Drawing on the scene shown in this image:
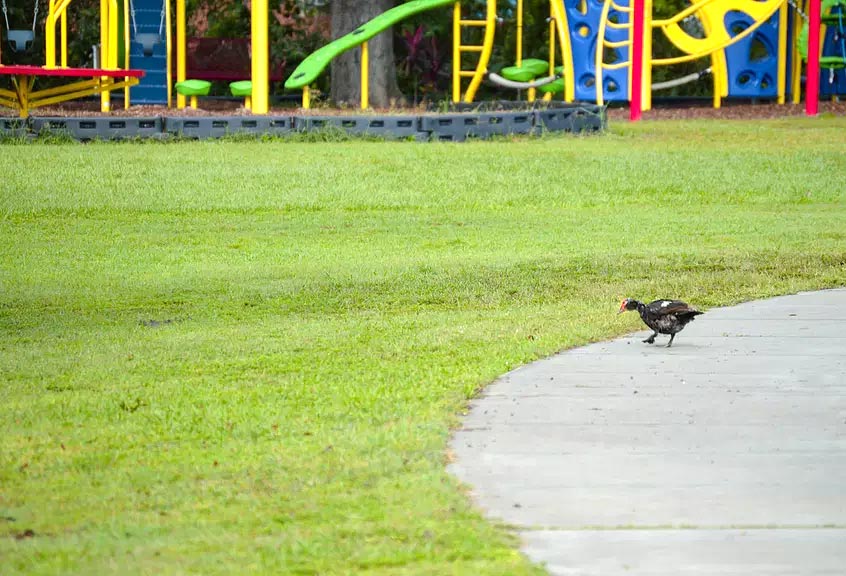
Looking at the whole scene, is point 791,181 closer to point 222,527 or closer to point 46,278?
point 46,278

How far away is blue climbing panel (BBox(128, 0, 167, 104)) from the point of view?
87.7ft

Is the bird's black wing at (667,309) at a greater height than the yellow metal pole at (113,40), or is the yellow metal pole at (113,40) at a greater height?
the yellow metal pole at (113,40)

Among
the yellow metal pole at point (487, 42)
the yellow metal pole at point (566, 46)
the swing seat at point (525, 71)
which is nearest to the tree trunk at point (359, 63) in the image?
the yellow metal pole at point (487, 42)

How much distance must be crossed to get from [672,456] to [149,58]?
22.0m

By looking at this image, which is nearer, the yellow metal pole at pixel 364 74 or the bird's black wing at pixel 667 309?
the bird's black wing at pixel 667 309

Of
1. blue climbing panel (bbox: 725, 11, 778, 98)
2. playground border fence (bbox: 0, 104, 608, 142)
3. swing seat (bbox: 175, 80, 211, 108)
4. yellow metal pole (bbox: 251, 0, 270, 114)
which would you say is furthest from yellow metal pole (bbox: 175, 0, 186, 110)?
blue climbing panel (bbox: 725, 11, 778, 98)

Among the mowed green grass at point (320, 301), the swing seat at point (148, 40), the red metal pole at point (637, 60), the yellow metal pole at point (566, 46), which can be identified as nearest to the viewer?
the mowed green grass at point (320, 301)

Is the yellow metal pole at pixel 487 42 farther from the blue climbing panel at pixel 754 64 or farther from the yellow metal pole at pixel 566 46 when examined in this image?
the blue climbing panel at pixel 754 64

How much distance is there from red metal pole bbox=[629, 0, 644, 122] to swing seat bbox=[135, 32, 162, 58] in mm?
8101

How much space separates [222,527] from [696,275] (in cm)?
740

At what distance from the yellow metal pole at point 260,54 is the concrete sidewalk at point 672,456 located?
527 inches

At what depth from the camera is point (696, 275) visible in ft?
39.1

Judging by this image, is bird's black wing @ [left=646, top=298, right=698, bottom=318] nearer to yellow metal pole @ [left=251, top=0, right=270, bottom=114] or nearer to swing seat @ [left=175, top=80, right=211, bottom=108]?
yellow metal pole @ [left=251, top=0, right=270, bottom=114]

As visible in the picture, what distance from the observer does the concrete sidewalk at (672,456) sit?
195 inches
